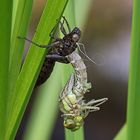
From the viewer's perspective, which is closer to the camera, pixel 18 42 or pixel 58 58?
pixel 18 42

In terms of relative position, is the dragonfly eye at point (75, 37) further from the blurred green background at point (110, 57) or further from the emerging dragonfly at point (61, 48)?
the blurred green background at point (110, 57)

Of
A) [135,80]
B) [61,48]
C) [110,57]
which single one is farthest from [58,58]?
[110,57]

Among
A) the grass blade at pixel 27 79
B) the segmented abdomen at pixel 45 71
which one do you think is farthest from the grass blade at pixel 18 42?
the segmented abdomen at pixel 45 71

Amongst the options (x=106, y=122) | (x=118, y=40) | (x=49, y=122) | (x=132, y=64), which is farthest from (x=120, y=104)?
(x=132, y=64)

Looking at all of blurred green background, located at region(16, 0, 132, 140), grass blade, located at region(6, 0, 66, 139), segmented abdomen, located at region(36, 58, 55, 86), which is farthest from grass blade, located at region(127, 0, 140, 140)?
blurred green background, located at region(16, 0, 132, 140)

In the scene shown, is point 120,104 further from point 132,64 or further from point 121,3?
point 132,64

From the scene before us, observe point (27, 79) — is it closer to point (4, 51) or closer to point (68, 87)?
point (4, 51)

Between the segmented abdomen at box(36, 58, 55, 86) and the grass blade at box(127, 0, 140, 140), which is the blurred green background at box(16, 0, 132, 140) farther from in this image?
the grass blade at box(127, 0, 140, 140)
